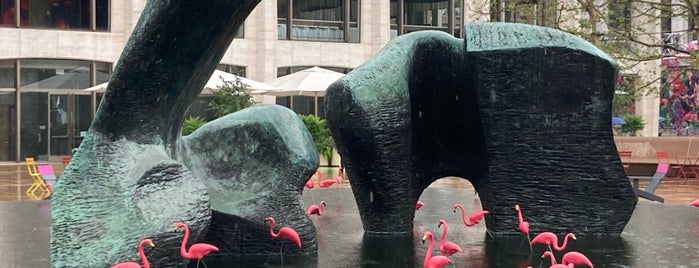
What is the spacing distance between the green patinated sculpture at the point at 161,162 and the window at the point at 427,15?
29.4m

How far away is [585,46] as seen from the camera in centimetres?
Answer: 982

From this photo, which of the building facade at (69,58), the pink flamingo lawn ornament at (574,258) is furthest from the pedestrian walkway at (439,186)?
the pink flamingo lawn ornament at (574,258)

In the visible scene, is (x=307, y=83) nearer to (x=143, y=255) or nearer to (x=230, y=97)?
(x=230, y=97)

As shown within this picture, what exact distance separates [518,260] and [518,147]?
5.78 feet

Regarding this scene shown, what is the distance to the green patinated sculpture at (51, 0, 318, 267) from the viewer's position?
7.02 m

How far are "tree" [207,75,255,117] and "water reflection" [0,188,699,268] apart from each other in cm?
1373

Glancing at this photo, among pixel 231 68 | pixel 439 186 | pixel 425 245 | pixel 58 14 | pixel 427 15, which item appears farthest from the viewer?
pixel 427 15

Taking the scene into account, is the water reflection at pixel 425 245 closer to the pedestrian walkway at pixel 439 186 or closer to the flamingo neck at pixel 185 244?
the flamingo neck at pixel 185 244

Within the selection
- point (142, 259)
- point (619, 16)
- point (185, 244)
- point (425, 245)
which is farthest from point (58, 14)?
point (142, 259)

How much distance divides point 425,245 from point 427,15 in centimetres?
3060

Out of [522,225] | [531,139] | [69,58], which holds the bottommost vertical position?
[522,225]

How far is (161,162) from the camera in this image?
7.47 meters

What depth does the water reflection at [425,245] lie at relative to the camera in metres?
8.16

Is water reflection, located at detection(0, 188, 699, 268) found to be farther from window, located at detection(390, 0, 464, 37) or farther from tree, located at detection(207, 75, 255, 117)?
window, located at detection(390, 0, 464, 37)
